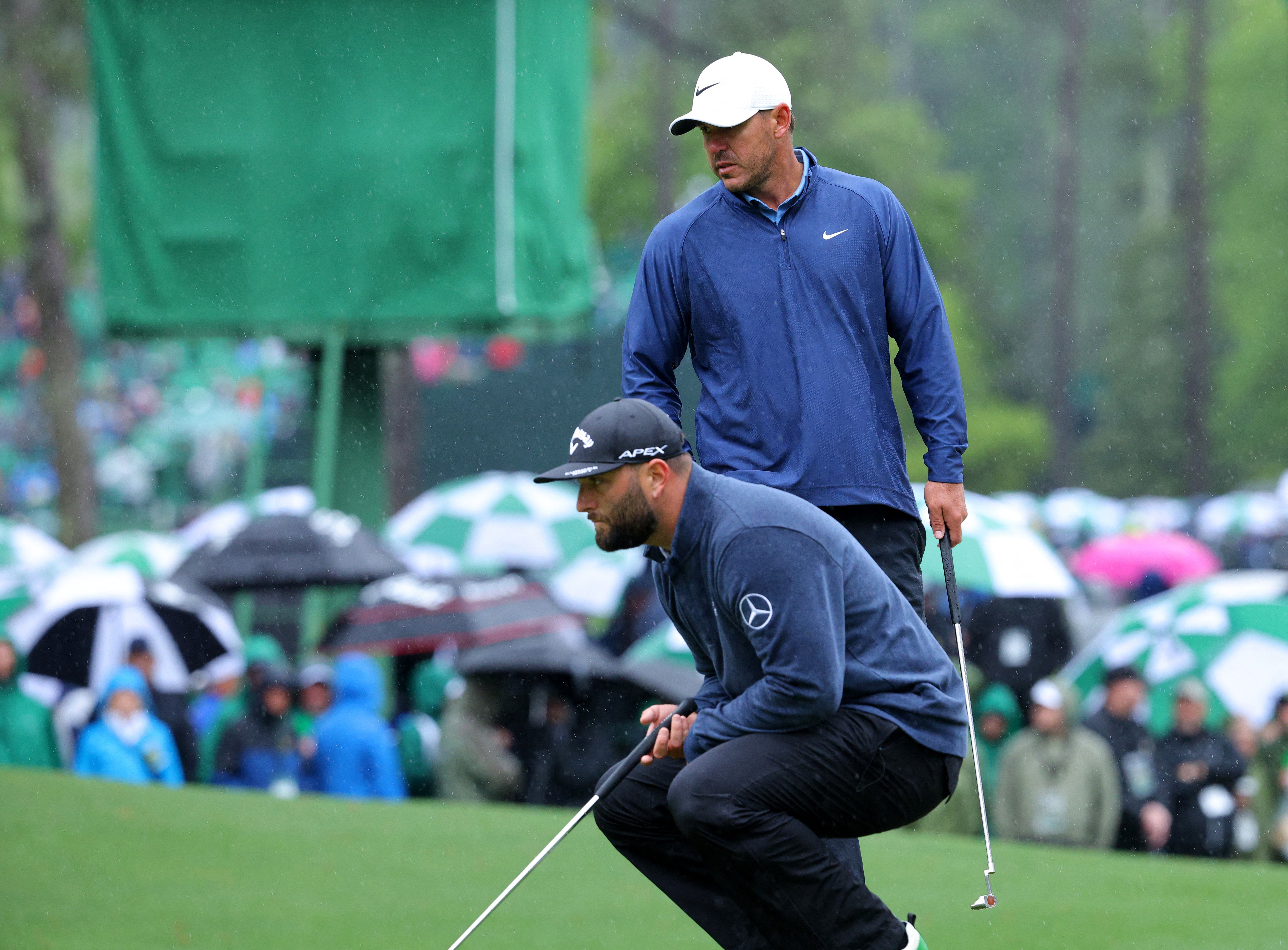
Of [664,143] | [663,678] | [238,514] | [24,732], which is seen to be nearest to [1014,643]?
[663,678]

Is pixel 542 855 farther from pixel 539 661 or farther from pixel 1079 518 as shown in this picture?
pixel 1079 518

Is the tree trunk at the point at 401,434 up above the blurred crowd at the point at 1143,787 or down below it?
above

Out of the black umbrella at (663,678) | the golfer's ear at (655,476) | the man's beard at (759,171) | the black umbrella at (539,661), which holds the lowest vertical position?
the black umbrella at (663,678)

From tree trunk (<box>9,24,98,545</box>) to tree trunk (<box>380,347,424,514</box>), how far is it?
5.13 metres

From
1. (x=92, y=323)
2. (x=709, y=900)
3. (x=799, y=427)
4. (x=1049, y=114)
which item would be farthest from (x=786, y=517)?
(x=1049, y=114)

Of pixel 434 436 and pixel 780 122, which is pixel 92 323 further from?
pixel 780 122

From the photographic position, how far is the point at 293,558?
37.3 ft

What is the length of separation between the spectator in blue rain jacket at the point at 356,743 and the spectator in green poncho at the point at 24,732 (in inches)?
72.3

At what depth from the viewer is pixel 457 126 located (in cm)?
1198

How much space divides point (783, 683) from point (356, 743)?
244 inches

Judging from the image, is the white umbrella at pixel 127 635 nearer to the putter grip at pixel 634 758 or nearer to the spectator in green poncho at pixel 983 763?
the spectator in green poncho at pixel 983 763

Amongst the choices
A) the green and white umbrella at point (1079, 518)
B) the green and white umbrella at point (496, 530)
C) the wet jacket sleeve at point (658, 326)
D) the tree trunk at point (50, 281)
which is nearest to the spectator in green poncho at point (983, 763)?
the wet jacket sleeve at point (658, 326)

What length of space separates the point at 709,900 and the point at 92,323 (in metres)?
39.7

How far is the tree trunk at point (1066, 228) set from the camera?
108 feet
